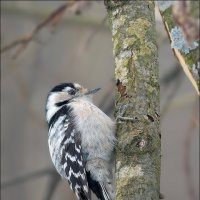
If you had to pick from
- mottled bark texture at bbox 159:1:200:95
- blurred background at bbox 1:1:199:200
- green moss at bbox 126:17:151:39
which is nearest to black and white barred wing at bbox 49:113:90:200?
green moss at bbox 126:17:151:39

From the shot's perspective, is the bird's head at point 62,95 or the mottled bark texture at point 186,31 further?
the bird's head at point 62,95

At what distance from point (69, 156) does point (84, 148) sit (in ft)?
0.31

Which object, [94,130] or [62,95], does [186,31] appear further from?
[62,95]

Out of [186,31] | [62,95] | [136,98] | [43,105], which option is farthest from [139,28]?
[43,105]

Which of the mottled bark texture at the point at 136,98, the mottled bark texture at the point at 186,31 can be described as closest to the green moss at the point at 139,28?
the mottled bark texture at the point at 136,98

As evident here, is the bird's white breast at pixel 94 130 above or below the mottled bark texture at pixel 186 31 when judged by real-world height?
below

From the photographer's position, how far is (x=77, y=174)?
11.3 ft

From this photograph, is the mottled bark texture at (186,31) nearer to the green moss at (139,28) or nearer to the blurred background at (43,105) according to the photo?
the green moss at (139,28)

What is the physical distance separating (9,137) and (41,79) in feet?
2.49

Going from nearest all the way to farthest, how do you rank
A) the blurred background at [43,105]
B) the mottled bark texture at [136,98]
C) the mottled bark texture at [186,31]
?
1. the mottled bark texture at [186,31]
2. the mottled bark texture at [136,98]
3. the blurred background at [43,105]

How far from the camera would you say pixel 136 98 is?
251 centimetres

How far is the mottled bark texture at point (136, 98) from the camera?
232cm

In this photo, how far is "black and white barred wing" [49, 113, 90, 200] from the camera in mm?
3428

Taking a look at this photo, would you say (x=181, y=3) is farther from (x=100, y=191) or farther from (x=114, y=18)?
(x=100, y=191)
